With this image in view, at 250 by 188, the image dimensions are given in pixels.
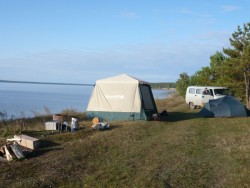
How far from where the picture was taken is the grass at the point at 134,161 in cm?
782

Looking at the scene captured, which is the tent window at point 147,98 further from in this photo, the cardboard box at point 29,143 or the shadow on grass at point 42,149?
the cardboard box at point 29,143

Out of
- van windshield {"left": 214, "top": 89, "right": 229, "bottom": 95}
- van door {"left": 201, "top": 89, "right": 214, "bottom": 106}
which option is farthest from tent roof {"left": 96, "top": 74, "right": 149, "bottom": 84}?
van windshield {"left": 214, "top": 89, "right": 229, "bottom": 95}

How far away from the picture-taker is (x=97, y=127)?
50.4 ft

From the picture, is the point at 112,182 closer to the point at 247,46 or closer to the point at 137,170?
the point at 137,170

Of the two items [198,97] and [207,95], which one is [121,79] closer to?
[207,95]

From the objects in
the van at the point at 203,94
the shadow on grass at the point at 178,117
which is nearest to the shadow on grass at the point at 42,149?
the shadow on grass at the point at 178,117

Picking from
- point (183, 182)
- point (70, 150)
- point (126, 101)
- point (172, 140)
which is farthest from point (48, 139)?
point (126, 101)

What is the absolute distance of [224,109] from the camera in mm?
21828

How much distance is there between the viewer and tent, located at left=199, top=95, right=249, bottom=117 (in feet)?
71.5

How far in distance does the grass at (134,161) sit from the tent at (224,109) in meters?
7.52

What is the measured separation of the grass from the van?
13.5 metres

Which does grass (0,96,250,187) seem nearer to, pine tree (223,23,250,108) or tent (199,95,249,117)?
tent (199,95,249,117)

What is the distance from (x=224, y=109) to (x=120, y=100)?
6.20 m

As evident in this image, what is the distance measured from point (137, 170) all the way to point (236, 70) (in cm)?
2152
